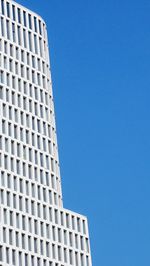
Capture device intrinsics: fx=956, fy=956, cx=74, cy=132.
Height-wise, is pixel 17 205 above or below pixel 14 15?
below

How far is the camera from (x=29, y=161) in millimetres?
169875

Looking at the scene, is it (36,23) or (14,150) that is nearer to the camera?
(14,150)

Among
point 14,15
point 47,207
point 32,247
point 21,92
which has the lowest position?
point 32,247

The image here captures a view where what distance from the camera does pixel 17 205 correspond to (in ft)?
530

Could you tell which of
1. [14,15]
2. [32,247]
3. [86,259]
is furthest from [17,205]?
[14,15]

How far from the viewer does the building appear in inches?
6294

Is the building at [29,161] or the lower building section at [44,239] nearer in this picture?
the lower building section at [44,239]

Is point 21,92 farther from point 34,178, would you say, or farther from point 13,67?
point 34,178

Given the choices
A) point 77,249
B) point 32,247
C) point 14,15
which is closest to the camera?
point 32,247

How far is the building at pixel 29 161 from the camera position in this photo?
159875mm

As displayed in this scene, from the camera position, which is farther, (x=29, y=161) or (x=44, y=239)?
(x=29, y=161)

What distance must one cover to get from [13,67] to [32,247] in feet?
116

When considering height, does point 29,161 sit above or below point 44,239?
above

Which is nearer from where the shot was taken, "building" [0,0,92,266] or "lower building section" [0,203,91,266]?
"lower building section" [0,203,91,266]
